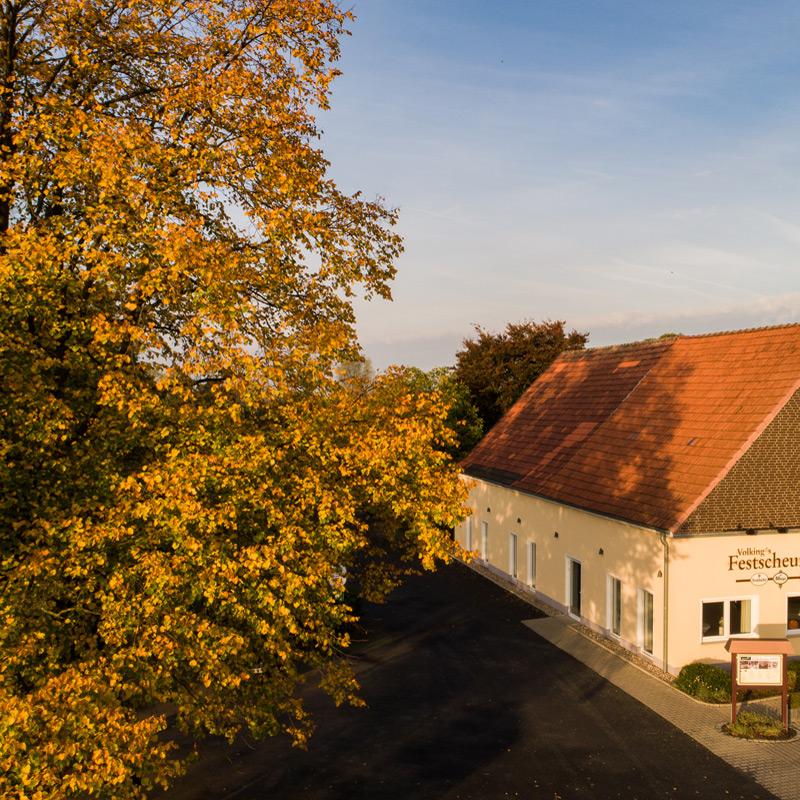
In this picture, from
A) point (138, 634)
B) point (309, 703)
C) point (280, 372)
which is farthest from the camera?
point (309, 703)

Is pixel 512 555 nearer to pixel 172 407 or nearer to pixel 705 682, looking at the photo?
pixel 705 682

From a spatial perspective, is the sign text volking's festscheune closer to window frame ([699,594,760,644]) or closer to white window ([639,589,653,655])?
window frame ([699,594,760,644])

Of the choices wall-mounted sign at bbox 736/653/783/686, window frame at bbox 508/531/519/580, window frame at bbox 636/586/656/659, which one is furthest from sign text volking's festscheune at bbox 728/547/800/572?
window frame at bbox 508/531/519/580

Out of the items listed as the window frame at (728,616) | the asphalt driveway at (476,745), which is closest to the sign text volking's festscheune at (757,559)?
the window frame at (728,616)

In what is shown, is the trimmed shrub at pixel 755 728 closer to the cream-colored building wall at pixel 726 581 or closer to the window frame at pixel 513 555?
the cream-colored building wall at pixel 726 581

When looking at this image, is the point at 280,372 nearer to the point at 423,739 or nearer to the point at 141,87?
the point at 141,87

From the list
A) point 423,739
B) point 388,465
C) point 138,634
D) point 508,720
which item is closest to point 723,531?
point 508,720
